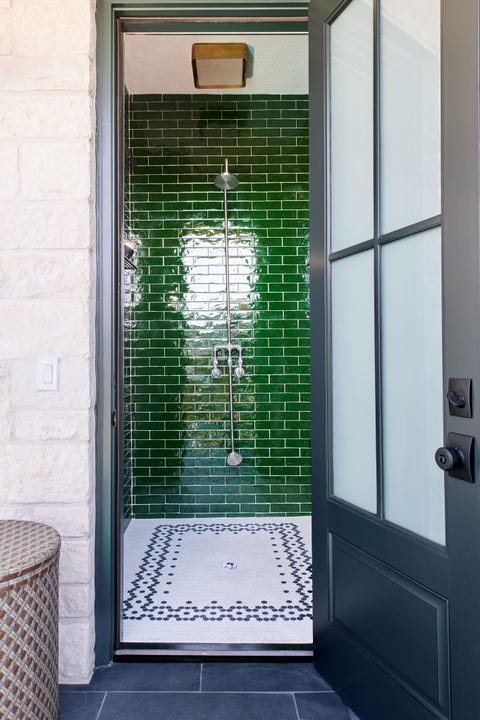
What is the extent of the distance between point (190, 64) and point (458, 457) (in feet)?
9.15

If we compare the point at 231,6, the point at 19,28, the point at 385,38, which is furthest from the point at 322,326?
the point at 19,28

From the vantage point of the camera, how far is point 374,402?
1410 millimetres

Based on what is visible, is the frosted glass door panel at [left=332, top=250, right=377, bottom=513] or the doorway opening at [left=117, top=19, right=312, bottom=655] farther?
the doorway opening at [left=117, top=19, right=312, bottom=655]

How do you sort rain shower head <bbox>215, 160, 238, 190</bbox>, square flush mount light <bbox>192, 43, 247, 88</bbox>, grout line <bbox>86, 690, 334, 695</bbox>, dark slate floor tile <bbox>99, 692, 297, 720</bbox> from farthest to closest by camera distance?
rain shower head <bbox>215, 160, 238, 190</bbox> < square flush mount light <bbox>192, 43, 247, 88</bbox> < grout line <bbox>86, 690, 334, 695</bbox> < dark slate floor tile <bbox>99, 692, 297, 720</bbox>

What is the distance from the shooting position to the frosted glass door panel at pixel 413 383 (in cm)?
120

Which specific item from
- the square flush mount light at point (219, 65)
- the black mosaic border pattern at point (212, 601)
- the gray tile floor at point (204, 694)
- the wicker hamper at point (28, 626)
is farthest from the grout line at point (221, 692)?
the square flush mount light at point (219, 65)

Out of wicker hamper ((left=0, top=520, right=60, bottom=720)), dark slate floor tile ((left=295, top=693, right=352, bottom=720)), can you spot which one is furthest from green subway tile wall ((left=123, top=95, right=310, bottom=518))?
wicker hamper ((left=0, top=520, right=60, bottom=720))

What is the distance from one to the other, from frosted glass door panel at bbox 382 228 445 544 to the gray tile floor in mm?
696

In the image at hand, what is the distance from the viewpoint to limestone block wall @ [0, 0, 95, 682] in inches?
63.4

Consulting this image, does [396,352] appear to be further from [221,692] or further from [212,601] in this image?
[212,601]

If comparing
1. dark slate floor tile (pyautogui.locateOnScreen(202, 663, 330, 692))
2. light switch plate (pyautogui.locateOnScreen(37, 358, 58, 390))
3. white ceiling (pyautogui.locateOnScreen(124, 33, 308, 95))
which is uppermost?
white ceiling (pyautogui.locateOnScreen(124, 33, 308, 95))

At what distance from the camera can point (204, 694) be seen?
5.16 feet

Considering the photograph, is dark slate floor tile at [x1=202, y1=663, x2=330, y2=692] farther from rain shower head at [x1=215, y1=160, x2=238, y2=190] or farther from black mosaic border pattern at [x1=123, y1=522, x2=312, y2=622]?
rain shower head at [x1=215, y1=160, x2=238, y2=190]

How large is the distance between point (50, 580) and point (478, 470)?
3.57 ft
